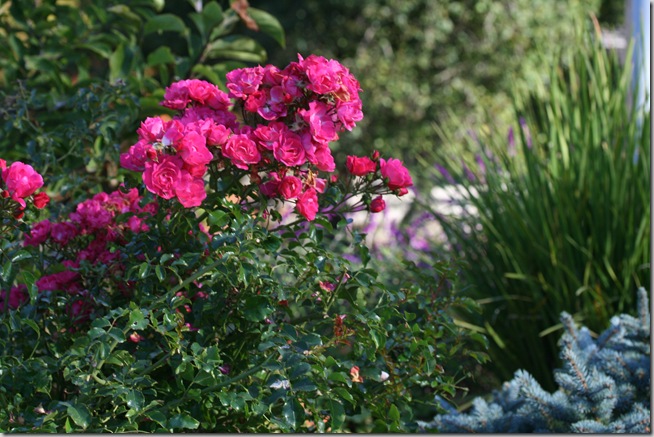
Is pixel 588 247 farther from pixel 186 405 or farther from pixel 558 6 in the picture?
pixel 558 6

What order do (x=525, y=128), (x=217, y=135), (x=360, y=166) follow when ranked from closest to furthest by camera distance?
(x=217, y=135) → (x=360, y=166) → (x=525, y=128)

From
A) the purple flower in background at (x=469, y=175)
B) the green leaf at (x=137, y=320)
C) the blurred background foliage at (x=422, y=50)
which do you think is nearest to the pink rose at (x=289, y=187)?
the green leaf at (x=137, y=320)

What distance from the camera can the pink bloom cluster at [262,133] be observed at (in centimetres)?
147

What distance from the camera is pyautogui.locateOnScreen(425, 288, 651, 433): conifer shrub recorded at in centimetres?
204

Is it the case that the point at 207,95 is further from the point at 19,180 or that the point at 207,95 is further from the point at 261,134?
the point at 19,180

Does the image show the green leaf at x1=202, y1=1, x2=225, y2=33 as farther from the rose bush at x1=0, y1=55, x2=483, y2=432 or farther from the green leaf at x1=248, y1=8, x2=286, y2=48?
the rose bush at x1=0, y1=55, x2=483, y2=432

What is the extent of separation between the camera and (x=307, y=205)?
156 centimetres

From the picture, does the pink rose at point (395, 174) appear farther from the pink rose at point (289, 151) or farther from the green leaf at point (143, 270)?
the green leaf at point (143, 270)

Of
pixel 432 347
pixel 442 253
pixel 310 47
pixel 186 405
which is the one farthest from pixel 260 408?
pixel 310 47

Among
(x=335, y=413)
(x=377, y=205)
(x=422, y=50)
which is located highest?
(x=377, y=205)

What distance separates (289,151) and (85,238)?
592 millimetres

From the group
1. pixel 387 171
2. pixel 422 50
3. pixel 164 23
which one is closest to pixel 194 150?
pixel 387 171

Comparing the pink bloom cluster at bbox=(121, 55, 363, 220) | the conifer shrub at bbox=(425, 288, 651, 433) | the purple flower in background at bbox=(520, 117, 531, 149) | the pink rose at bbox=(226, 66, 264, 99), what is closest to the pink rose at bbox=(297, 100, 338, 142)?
the pink bloom cluster at bbox=(121, 55, 363, 220)

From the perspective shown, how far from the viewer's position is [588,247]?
2.90 metres
